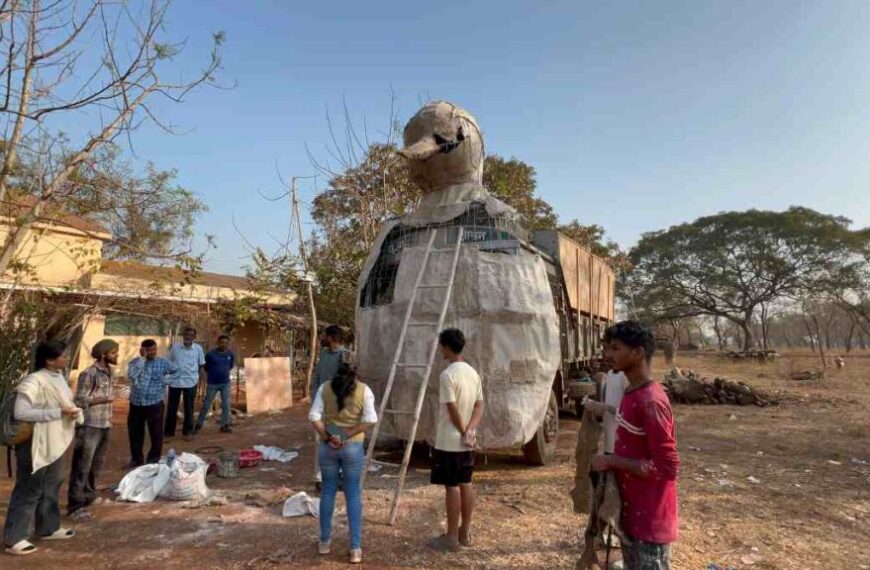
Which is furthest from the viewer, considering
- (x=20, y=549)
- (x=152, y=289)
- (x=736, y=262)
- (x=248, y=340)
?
(x=736, y=262)

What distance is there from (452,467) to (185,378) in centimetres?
605

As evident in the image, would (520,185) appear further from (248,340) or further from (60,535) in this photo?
(60,535)

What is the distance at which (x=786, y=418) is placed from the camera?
416 inches

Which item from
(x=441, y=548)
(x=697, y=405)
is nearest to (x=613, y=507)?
(x=441, y=548)

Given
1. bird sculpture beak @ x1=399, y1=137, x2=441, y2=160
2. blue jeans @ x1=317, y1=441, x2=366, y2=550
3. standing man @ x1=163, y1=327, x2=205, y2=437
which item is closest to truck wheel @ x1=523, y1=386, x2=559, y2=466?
blue jeans @ x1=317, y1=441, x2=366, y2=550

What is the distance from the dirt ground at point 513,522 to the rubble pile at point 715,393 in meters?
4.78

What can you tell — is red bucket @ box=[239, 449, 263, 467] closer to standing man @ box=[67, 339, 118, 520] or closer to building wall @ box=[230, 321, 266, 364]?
standing man @ box=[67, 339, 118, 520]

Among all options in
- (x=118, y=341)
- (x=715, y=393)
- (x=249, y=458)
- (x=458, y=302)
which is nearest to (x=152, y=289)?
(x=118, y=341)

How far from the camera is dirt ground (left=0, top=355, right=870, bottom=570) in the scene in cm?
391

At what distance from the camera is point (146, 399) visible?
6469mm

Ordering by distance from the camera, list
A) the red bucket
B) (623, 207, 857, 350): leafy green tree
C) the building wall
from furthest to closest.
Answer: (623, 207, 857, 350): leafy green tree → the building wall → the red bucket

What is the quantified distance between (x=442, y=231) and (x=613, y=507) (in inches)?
170

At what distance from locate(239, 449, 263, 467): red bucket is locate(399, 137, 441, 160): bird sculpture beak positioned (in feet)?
A: 13.8

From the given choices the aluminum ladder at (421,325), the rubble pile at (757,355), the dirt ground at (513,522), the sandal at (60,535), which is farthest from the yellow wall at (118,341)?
the rubble pile at (757,355)
